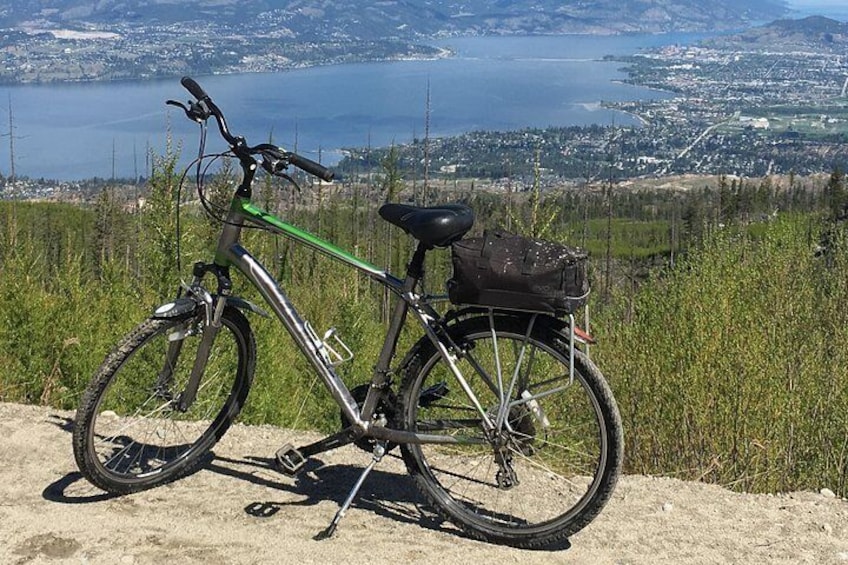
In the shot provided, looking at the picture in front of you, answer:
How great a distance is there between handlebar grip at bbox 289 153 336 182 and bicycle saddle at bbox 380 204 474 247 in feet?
1.04

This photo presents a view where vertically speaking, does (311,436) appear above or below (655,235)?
above

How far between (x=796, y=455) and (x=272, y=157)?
16.9ft

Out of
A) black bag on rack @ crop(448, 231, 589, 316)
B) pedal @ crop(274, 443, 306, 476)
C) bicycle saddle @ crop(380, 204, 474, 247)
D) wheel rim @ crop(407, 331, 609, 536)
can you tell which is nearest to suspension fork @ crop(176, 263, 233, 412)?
pedal @ crop(274, 443, 306, 476)

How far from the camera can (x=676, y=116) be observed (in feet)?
368

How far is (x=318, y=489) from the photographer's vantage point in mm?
4598

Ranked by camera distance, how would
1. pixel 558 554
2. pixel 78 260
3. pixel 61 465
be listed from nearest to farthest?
pixel 558 554 → pixel 61 465 → pixel 78 260

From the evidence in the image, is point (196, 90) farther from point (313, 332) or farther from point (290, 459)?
point (290, 459)

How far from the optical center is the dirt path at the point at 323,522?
12.6ft

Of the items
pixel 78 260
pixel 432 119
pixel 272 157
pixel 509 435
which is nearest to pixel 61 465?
pixel 272 157

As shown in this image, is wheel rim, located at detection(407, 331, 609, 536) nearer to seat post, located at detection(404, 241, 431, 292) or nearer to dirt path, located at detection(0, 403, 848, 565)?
dirt path, located at detection(0, 403, 848, 565)

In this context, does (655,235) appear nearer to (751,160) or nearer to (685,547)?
(751,160)

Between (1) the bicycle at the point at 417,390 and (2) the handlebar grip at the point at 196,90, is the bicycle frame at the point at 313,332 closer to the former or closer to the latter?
(1) the bicycle at the point at 417,390

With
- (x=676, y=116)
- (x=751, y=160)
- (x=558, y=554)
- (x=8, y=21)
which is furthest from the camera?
(x=8, y=21)

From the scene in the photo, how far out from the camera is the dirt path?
12.6ft
